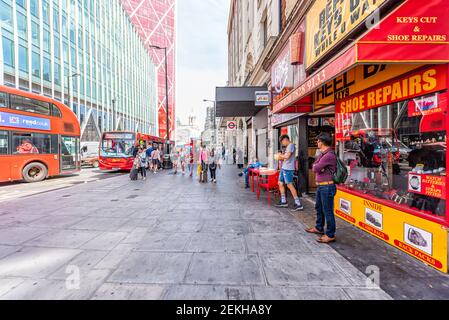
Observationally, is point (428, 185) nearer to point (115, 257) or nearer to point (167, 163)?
point (115, 257)

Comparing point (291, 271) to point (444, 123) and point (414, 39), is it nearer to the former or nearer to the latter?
point (444, 123)

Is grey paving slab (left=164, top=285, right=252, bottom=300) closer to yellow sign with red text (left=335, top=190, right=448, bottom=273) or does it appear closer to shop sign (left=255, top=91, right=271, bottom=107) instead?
yellow sign with red text (left=335, top=190, right=448, bottom=273)

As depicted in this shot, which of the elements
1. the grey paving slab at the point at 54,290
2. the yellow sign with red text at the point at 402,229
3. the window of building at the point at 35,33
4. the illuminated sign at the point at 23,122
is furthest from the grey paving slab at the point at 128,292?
the window of building at the point at 35,33

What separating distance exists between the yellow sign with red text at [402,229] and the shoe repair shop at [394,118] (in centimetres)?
1

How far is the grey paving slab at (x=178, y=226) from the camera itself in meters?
4.42

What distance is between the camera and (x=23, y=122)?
10.2 meters

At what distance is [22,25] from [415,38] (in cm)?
3541

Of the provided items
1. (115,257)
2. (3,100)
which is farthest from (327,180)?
(3,100)

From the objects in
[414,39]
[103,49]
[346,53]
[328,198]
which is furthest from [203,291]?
[103,49]

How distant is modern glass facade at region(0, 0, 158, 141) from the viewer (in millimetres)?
24312

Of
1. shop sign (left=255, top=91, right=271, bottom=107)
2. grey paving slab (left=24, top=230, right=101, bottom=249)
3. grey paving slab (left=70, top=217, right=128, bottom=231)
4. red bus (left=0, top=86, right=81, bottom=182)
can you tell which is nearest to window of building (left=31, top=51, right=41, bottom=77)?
red bus (left=0, top=86, right=81, bottom=182)
